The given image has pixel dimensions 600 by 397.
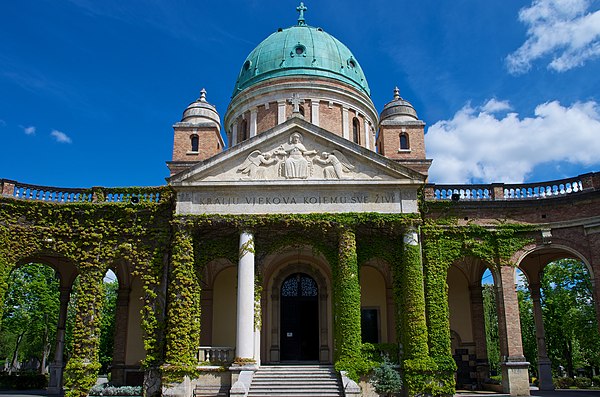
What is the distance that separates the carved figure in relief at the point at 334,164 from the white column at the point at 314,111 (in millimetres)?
9108

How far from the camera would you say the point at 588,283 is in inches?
1516

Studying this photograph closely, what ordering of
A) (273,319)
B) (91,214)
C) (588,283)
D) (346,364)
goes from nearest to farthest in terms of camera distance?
(346,364) → (91,214) → (273,319) → (588,283)

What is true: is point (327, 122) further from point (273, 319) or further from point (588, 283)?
point (588, 283)

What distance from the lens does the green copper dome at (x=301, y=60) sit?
114ft

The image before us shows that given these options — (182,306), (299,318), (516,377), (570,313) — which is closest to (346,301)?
(299,318)

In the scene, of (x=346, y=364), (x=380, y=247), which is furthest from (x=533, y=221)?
(x=346, y=364)

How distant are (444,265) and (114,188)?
52.9 ft

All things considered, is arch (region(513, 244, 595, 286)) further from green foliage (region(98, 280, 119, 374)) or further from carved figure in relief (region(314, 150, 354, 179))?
green foliage (region(98, 280, 119, 374))

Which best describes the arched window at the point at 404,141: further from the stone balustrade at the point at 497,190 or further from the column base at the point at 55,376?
the column base at the point at 55,376

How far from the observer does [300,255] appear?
28188 mm

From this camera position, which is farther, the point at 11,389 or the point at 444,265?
the point at 11,389

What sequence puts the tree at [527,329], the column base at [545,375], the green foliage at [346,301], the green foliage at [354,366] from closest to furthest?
the green foliage at [354,366], the green foliage at [346,301], the column base at [545,375], the tree at [527,329]

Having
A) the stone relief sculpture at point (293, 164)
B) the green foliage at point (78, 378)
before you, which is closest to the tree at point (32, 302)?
the green foliage at point (78, 378)

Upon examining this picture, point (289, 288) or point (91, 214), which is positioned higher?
point (91, 214)
